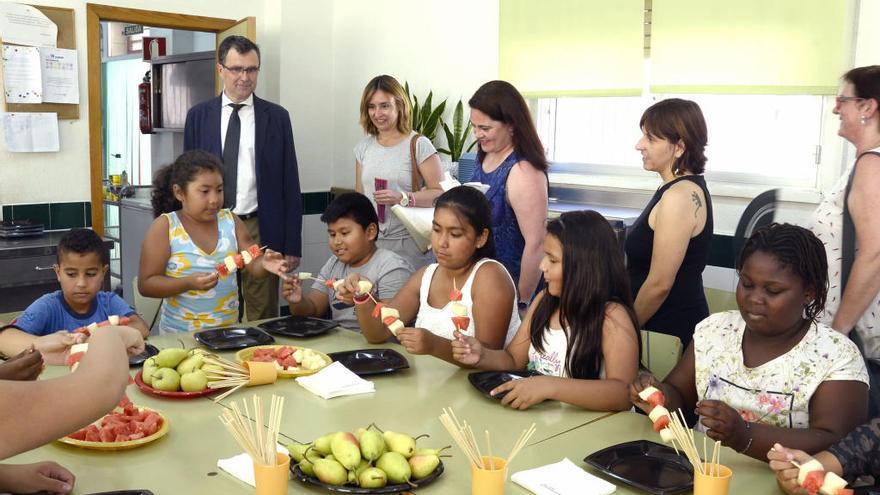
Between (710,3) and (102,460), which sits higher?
(710,3)

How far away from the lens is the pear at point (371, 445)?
1.81 metres

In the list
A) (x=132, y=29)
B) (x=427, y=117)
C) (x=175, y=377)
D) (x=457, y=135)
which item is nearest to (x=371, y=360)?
(x=175, y=377)

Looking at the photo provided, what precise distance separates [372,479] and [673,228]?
5.46 ft

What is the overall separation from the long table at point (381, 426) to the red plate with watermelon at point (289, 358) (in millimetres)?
55

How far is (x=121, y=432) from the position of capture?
2029mm

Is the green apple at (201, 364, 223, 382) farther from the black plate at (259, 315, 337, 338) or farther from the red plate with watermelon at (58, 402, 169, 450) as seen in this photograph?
the black plate at (259, 315, 337, 338)

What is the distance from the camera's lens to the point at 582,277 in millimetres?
2604

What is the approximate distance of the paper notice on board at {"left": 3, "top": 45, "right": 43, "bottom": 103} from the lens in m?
5.01

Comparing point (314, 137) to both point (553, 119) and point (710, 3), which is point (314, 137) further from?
point (710, 3)

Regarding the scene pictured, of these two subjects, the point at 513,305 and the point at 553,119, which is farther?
the point at 553,119

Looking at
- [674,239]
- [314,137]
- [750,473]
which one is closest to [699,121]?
[674,239]

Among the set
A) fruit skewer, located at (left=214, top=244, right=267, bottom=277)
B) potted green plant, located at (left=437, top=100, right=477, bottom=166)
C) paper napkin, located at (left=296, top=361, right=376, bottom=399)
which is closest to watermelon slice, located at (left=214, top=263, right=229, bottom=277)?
fruit skewer, located at (left=214, top=244, right=267, bottom=277)

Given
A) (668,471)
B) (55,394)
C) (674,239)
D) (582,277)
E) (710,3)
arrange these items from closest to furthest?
(55,394)
(668,471)
(582,277)
(674,239)
(710,3)

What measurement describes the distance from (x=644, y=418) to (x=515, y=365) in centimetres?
56
